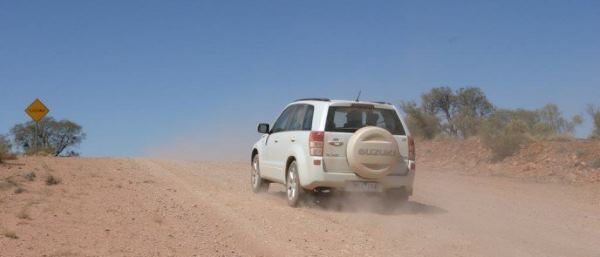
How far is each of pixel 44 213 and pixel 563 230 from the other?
23.2 ft

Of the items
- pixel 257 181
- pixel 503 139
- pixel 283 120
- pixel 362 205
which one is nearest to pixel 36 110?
pixel 257 181

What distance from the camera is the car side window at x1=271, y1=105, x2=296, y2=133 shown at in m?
12.3

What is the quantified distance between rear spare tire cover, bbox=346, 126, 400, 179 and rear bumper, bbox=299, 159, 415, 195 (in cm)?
16

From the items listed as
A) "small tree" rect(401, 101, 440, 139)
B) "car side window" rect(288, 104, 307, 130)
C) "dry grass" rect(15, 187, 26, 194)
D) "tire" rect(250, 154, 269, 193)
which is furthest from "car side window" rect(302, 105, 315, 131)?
"small tree" rect(401, 101, 440, 139)

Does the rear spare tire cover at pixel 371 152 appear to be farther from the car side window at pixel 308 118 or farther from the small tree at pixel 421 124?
the small tree at pixel 421 124

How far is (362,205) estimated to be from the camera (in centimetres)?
1117

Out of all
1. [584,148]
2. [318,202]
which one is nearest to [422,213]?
[318,202]

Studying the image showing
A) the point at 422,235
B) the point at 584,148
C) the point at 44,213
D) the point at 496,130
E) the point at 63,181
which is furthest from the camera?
the point at 496,130

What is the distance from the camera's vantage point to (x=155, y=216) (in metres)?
9.37

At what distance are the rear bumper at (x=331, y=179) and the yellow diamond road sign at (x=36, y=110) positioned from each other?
21.4 meters

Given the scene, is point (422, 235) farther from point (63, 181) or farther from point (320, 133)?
point (63, 181)

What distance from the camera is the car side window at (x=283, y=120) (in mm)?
12336

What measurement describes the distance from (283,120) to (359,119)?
210cm

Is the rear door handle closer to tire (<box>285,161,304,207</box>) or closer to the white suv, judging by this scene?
the white suv
